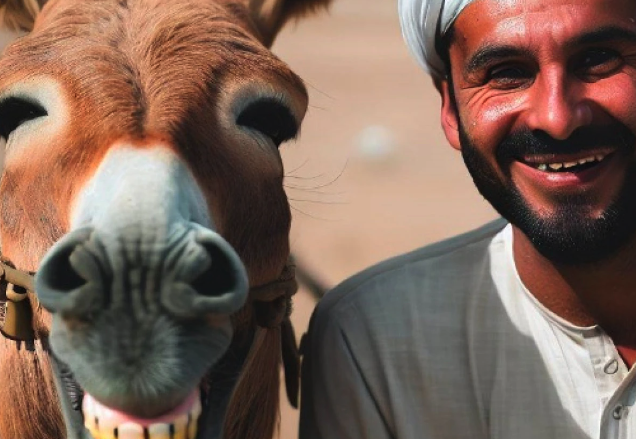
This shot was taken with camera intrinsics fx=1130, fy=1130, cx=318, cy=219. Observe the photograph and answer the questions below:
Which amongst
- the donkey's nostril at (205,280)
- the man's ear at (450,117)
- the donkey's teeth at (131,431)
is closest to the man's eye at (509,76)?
the man's ear at (450,117)

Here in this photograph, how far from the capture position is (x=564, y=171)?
264 cm

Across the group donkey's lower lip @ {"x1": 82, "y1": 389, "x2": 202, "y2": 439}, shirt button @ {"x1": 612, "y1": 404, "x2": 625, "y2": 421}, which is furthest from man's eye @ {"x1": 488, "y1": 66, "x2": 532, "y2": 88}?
donkey's lower lip @ {"x1": 82, "y1": 389, "x2": 202, "y2": 439}

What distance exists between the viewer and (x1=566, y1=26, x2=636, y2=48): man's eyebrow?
8.50ft

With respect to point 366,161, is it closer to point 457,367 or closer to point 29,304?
point 457,367

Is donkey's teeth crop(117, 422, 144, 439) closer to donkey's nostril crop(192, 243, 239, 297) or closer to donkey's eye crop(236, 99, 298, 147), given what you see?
donkey's nostril crop(192, 243, 239, 297)

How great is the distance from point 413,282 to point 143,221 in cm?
127

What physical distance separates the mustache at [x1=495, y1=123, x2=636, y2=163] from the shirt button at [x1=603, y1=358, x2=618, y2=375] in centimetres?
53

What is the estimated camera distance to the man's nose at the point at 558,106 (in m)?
2.53

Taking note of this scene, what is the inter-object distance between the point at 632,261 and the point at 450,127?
60 cm

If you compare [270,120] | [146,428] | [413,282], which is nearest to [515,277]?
[413,282]

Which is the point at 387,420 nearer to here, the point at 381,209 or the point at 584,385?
the point at 584,385

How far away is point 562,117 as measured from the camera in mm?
2527

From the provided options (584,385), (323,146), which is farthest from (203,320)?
(323,146)

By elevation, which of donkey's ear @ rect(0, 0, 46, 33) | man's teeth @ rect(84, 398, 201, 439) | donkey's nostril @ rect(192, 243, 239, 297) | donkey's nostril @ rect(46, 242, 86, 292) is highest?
donkey's ear @ rect(0, 0, 46, 33)
